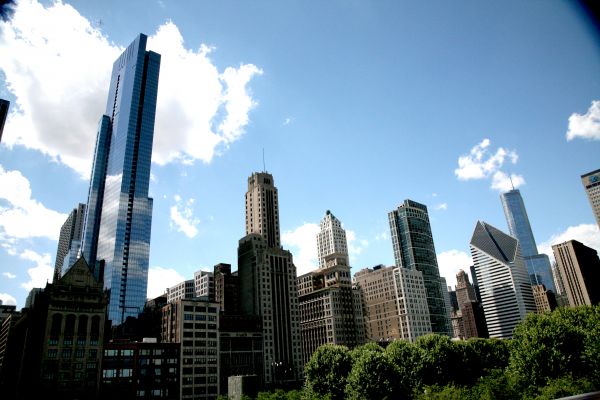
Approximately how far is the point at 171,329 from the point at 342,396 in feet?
250

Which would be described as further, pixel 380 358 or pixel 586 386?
pixel 380 358

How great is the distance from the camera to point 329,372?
234 ft

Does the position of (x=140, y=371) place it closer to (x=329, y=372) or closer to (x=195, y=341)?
(x=195, y=341)

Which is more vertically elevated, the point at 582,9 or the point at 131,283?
the point at 131,283

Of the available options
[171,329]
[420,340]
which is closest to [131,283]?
[171,329]

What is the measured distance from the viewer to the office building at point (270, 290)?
151500 millimetres

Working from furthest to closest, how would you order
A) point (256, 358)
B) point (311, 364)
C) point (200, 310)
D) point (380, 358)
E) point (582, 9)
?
point (256, 358)
point (200, 310)
point (311, 364)
point (380, 358)
point (582, 9)

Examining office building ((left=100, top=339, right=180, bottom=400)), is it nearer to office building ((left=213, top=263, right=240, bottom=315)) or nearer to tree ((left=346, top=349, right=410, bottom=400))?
office building ((left=213, top=263, right=240, bottom=315))

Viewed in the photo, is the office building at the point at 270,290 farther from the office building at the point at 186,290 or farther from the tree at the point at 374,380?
the tree at the point at 374,380

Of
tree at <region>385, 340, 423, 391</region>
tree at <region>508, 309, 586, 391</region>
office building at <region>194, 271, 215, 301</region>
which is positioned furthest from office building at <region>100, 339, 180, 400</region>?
tree at <region>508, 309, 586, 391</region>

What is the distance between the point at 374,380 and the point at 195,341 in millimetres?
80049

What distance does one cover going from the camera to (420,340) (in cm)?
7288

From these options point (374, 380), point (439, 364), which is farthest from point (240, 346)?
point (374, 380)

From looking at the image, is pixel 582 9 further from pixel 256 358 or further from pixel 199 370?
pixel 256 358
